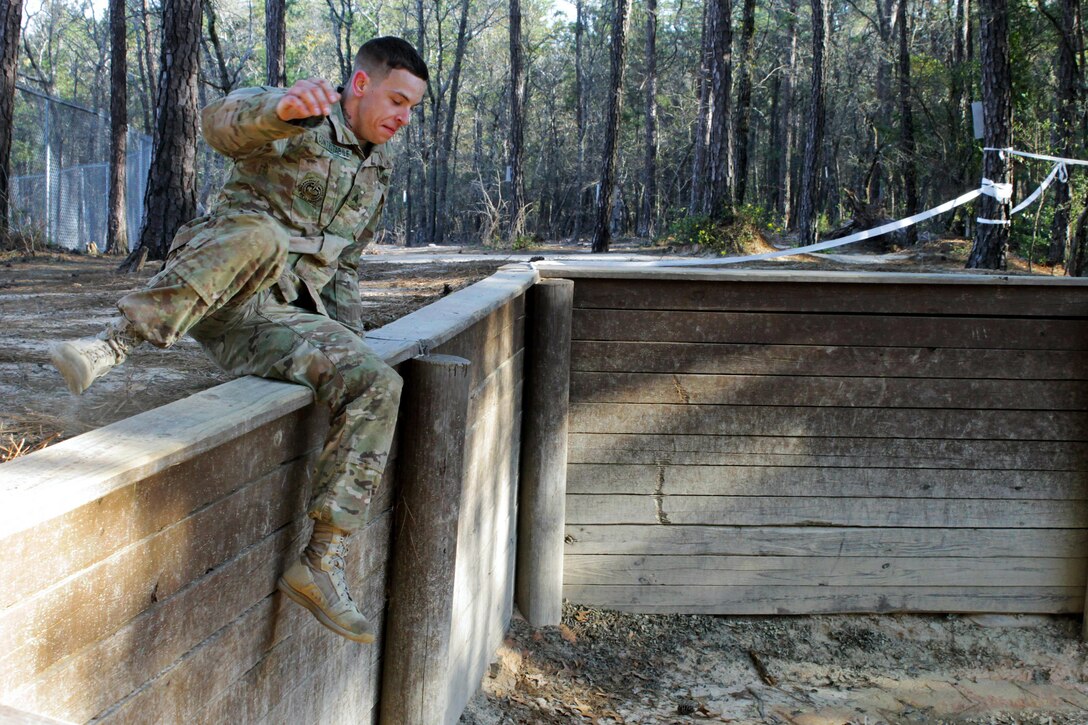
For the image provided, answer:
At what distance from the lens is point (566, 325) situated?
4797mm

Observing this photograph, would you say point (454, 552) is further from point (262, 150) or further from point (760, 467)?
point (760, 467)

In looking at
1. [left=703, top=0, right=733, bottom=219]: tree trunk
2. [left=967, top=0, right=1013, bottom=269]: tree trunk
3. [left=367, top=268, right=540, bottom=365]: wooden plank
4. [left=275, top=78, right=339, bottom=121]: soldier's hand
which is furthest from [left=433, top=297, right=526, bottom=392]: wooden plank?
[left=703, top=0, right=733, bottom=219]: tree trunk

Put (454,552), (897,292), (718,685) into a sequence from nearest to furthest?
(454,552)
(718,685)
(897,292)

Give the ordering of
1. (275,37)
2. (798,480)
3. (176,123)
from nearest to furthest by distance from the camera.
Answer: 1. (798,480)
2. (176,123)
3. (275,37)

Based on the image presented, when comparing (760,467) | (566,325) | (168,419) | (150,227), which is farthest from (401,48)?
(150,227)

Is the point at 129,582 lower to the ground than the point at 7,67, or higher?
lower

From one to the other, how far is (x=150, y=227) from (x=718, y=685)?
712 centimetres

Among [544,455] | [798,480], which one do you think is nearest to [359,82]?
[544,455]

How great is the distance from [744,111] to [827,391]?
1773 centimetres

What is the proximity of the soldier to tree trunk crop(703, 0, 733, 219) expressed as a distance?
12.9 m

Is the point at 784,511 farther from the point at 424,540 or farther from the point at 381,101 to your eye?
the point at 381,101

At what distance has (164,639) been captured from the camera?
162cm

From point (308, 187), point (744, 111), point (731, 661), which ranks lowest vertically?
point (731, 661)

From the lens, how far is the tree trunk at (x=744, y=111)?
19578 millimetres
